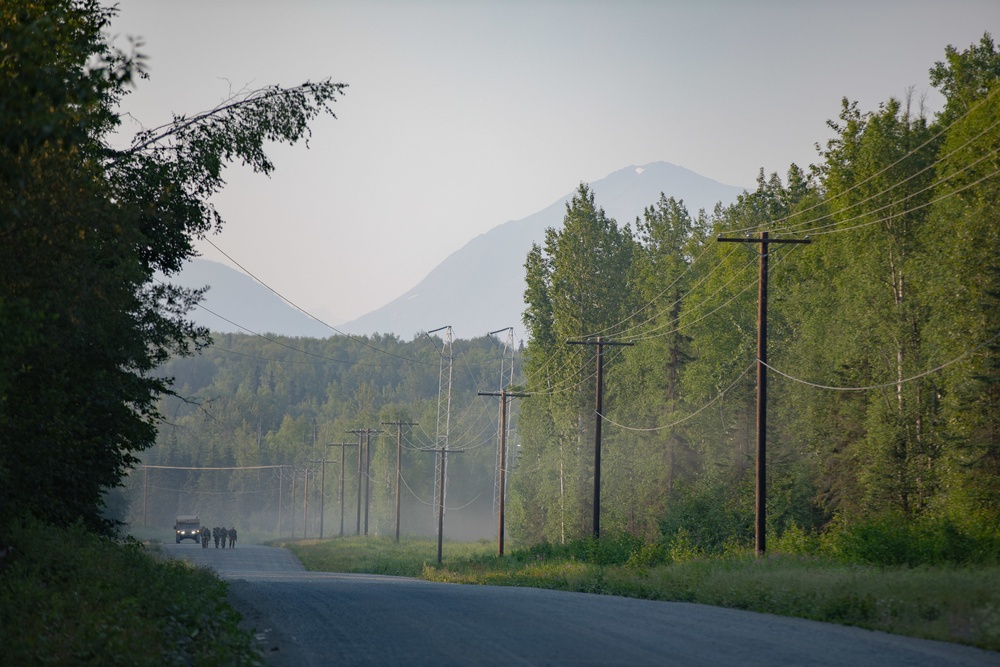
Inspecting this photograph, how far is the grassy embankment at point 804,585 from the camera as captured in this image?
47.8ft

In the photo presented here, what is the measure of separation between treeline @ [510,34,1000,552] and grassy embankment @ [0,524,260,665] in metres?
19.6

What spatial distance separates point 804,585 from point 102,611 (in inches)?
439

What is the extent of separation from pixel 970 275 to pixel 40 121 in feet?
99.2

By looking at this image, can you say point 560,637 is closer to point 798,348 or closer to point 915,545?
point 915,545

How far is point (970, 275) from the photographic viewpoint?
32781 millimetres

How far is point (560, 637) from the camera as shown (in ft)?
44.3

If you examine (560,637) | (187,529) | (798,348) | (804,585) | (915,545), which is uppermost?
(798,348)

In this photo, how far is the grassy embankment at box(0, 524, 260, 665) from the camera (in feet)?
36.5

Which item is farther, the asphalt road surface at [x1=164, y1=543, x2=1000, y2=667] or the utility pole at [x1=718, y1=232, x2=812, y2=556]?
the utility pole at [x1=718, y1=232, x2=812, y2=556]

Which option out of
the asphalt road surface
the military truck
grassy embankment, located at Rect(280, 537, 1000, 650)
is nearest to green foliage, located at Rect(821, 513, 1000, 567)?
grassy embankment, located at Rect(280, 537, 1000, 650)

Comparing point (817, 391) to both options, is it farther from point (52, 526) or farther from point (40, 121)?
point (40, 121)

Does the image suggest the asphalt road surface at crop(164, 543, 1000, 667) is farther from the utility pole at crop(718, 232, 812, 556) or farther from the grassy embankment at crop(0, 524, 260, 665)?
the utility pole at crop(718, 232, 812, 556)

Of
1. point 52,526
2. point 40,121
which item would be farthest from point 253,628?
point 52,526

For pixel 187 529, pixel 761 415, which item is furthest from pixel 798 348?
pixel 187 529
